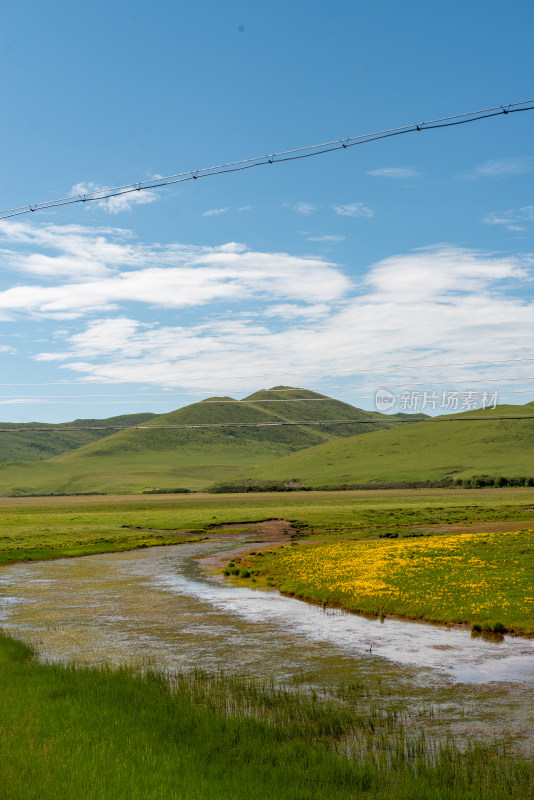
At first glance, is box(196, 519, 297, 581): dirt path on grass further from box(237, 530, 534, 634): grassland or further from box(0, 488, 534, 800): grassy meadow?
box(0, 488, 534, 800): grassy meadow

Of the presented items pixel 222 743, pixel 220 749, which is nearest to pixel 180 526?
pixel 222 743

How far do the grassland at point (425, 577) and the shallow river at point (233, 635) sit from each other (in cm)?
177

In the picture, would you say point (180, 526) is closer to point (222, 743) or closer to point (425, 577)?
point (425, 577)

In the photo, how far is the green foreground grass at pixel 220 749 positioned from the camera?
47.3 feet

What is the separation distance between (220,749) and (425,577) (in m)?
29.7

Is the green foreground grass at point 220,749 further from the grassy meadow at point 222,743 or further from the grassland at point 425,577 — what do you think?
the grassland at point 425,577

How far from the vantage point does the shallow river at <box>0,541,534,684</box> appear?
2634 cm

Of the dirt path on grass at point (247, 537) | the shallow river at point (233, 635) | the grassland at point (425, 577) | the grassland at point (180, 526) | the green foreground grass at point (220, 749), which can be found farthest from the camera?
the grassland at point (180, 526)

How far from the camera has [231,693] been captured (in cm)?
2247

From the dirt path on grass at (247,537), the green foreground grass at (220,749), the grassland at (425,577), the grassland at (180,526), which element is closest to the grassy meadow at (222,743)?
the green foreground grass at (220,749)

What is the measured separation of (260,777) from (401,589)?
27.7m

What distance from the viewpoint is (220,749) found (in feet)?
56.5

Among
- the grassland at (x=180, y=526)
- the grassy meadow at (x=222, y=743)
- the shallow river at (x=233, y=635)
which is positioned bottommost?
the grassland at (x=180, y=526)

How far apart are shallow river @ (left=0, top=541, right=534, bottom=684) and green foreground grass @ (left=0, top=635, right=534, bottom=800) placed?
4.34m
